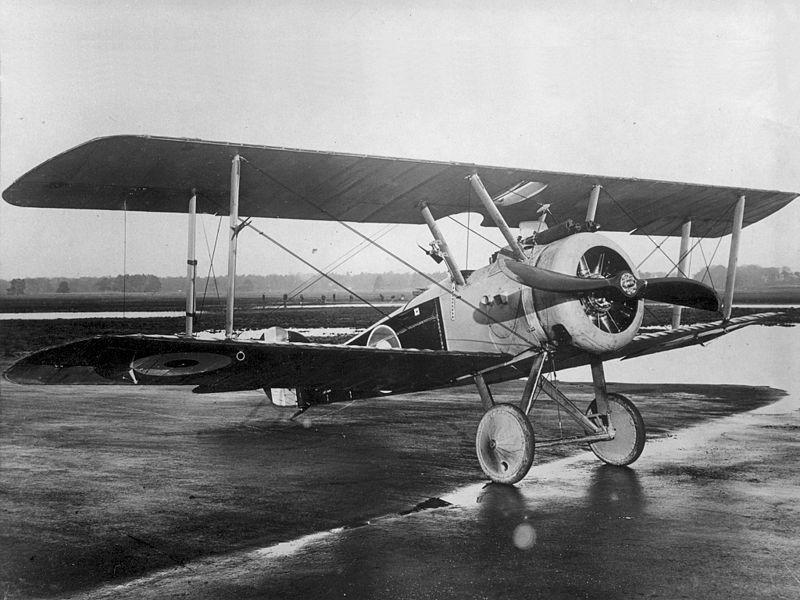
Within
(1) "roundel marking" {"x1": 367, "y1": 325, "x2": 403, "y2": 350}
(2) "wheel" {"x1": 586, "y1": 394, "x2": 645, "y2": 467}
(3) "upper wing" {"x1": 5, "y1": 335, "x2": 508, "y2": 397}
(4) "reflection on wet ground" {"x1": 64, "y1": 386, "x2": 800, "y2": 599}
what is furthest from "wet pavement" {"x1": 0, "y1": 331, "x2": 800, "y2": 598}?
(1) "roundel marking" {"x1": 367, "y1": 325, "x2": 403, "y2": 350}

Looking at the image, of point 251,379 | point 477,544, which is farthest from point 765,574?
point 251,379

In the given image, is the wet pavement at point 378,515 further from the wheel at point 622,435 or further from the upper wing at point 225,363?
the upper wing at point 225,363

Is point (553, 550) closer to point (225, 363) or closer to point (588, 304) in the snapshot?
point (588, 304)

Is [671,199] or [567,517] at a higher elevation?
[671,199]

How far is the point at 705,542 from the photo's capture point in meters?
4.20

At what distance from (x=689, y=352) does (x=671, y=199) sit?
19395 millimetres

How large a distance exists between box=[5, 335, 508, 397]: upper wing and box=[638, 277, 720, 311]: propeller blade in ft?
4.83

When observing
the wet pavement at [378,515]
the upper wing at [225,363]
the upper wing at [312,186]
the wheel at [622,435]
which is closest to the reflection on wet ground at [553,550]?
the wet pavement at [378,515]

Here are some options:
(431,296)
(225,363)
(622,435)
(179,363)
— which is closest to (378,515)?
(225,363)

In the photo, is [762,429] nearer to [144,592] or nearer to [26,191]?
[144,592]

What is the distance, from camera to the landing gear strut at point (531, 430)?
568cm

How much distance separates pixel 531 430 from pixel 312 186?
3475mm

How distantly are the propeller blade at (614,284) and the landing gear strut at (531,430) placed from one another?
851 mm

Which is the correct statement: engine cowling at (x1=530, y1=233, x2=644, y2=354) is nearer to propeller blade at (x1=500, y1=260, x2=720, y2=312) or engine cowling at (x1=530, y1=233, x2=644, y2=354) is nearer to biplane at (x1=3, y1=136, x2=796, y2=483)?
biplane at (x1=3, y1=136, x2=796, y2=483)
